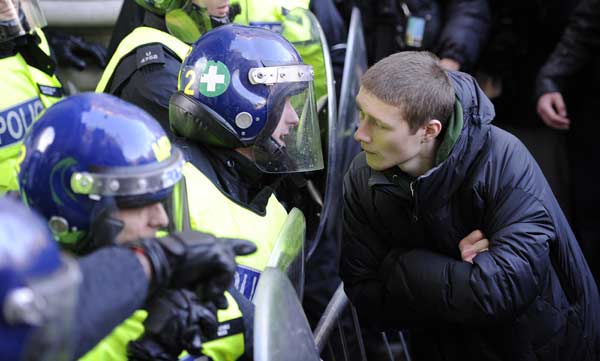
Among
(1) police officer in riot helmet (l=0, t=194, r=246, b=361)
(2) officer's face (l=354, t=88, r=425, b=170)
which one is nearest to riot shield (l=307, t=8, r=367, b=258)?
(2) officer's face (l=354, t=88, r=425, b=170)

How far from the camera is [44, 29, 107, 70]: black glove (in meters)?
5.25

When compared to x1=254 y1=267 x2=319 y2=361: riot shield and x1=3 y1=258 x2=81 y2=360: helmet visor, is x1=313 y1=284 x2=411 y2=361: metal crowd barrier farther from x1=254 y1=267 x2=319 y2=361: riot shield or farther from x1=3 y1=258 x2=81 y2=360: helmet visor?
x1=3 y1=258 x2=81 y2=360: helmet visor

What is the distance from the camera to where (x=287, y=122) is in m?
3.10

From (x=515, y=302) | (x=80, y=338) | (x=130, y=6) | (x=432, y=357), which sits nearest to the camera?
(x=80, y=338)

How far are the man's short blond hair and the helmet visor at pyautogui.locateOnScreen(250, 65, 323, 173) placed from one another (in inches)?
10.5

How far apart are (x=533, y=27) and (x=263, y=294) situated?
388 cm

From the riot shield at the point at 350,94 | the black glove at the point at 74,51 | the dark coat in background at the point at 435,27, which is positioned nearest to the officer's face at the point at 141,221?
the riot shield at the point at 350,94

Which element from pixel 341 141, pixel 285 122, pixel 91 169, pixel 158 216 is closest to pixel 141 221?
pixel 158 216

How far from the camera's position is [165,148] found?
222 cm

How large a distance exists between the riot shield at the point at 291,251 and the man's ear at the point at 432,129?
0.53m

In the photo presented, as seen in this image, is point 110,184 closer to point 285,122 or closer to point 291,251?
point 291,251

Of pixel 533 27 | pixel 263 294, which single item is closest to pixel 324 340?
pixel 263 294

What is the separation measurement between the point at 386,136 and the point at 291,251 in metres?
0.60

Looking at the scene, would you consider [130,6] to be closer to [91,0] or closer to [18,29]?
[18,29]
